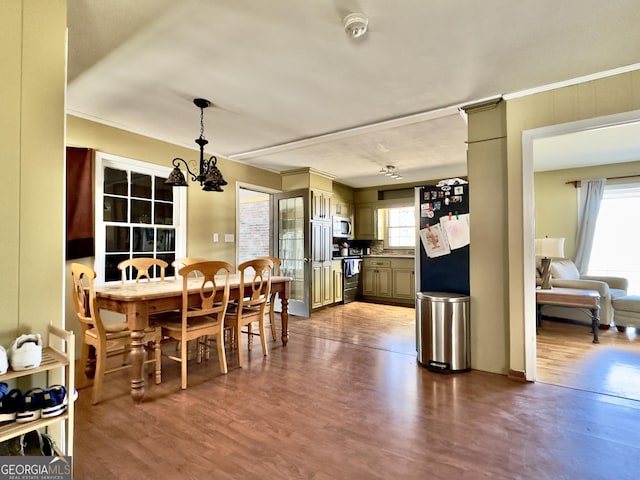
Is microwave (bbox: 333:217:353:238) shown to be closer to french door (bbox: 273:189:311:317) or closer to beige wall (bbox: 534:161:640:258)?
french door (bbox: 273:189:311:317)

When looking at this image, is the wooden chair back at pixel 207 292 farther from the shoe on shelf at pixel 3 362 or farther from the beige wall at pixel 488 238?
the beige wall at pixel 488 238

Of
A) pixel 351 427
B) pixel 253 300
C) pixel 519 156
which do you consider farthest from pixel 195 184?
pixel 519 156

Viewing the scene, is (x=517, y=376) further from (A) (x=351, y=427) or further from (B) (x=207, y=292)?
(B) (x=207, y=292)

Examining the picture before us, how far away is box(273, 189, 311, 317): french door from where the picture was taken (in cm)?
549

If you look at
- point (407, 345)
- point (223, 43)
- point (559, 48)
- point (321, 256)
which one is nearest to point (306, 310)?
point (321, 256)

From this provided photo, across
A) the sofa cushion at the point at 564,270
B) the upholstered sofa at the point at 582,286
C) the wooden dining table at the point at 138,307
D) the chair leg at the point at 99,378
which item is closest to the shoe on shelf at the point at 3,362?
the wooden dining table at the point at 138,307

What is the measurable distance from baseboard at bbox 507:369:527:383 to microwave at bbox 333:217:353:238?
4.12 metres

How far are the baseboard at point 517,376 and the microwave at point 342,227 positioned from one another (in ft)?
13.5

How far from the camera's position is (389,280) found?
6.67m

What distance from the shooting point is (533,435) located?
196 cm

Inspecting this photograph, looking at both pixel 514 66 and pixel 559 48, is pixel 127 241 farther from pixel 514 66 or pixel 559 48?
pixel 559 48

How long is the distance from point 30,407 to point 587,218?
22.3 feet

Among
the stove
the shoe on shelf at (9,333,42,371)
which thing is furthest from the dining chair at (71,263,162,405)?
the stove

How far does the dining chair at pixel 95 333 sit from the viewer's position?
7.94ft
